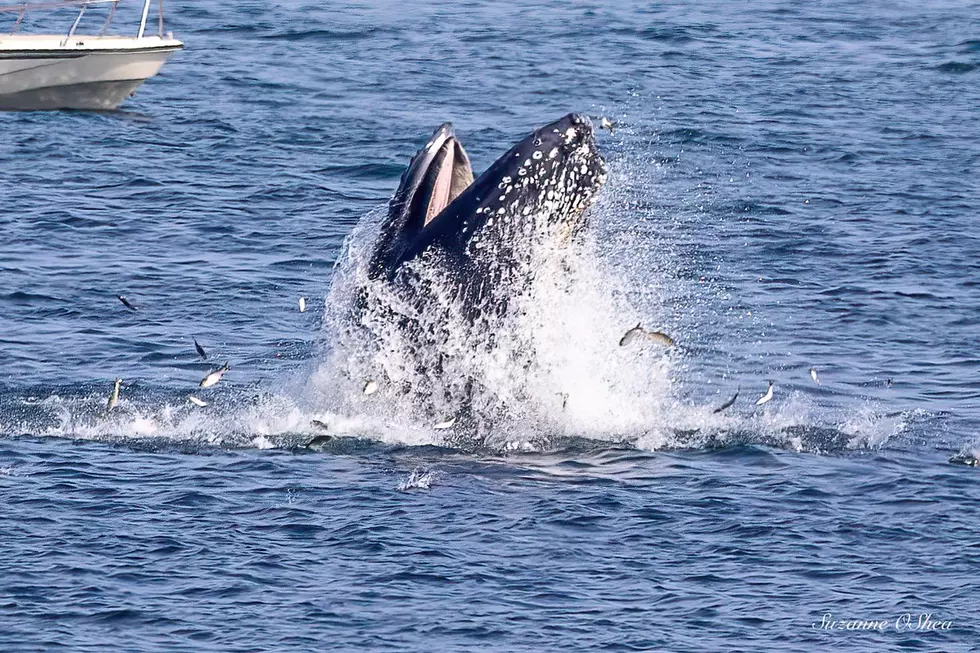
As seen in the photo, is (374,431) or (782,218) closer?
(374,431)

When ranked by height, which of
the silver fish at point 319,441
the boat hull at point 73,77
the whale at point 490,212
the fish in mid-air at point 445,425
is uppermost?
the whale at point 490,212

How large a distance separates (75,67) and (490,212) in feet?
72.0

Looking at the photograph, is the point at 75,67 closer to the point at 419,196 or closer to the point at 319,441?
the point at 319,441

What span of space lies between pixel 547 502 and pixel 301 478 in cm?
233

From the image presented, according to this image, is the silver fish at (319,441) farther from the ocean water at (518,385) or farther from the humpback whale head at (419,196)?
the humpback whale head at (419,196)

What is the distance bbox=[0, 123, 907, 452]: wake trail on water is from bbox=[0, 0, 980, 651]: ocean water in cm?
6

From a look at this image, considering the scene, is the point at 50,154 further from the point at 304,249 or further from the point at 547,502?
the point at 547,502

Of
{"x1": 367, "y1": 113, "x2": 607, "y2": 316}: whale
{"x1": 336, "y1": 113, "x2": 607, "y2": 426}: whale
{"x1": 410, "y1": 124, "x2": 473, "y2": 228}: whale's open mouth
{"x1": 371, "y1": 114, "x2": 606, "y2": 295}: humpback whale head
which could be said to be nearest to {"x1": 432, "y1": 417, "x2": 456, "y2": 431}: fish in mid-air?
{"x1": 336, "y1": 113, "x2": 607, "y2": 426}: whale

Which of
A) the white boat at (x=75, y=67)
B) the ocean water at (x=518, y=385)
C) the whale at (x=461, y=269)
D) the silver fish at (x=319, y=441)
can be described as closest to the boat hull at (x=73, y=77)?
the white boat at (x=75, y=67)

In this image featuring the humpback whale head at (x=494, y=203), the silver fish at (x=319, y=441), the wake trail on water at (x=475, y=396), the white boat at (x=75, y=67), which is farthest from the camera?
the white boat at (x=75, y=67)

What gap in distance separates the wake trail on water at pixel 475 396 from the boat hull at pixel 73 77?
17.8 metres

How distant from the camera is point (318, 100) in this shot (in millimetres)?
37000

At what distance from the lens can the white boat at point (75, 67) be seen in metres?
35.4

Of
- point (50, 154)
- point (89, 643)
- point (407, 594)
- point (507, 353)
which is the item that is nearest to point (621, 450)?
point (507, 353)
